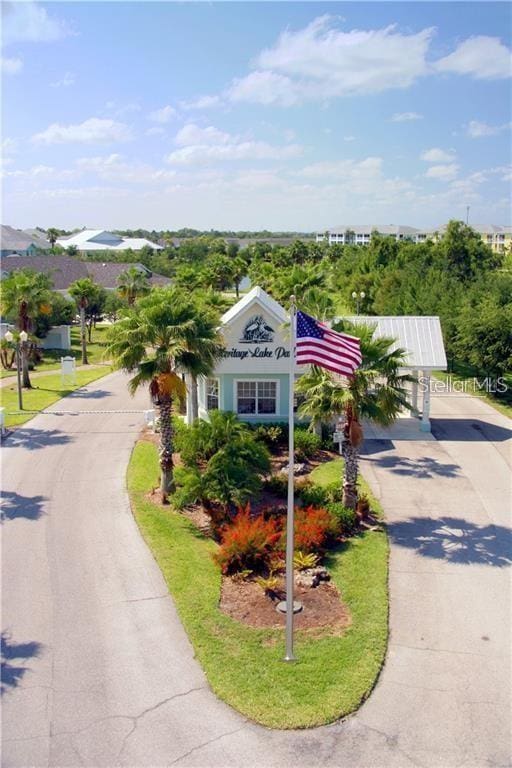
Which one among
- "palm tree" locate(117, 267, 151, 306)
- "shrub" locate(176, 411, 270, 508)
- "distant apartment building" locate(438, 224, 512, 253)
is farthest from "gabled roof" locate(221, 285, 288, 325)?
"distant apartment building" locate(438, 224, 512, 253)

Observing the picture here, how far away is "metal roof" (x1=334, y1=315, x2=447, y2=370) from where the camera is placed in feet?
90.7

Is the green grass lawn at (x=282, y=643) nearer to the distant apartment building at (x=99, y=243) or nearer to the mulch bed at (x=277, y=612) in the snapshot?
the mulch bed at (x=277, y=612)

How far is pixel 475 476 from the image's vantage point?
2314 centimetres

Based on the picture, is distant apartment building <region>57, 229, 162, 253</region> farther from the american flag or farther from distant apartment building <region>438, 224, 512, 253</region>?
the american flag

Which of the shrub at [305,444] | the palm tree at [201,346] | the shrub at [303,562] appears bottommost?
the shrub at [303,562]

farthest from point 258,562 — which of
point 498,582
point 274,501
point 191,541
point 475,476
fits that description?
point 475,476

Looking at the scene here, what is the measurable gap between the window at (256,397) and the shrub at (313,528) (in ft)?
30.3

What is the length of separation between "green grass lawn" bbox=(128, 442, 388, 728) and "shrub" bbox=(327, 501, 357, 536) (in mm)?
427

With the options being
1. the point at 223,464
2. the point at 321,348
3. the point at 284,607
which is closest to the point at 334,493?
the point at 223,464

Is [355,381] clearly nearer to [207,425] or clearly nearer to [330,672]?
[207,425]

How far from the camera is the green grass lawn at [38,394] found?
99.1 ft

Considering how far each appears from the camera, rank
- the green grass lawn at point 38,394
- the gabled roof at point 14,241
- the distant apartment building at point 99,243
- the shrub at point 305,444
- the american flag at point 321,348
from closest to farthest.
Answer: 1. the american flag at point 321,348
2. the shrub at point 305,444
3. the green grass lawn at point 38,394
4. the gabled roof at point 14,241
5. the distant apartment building at point 99,243

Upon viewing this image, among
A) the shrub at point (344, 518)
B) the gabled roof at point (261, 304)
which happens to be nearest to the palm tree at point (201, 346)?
the shrub at point (344, 518)

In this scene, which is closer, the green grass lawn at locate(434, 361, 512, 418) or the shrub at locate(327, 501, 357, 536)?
the shrub at locate(327, 501, 357, 536)
